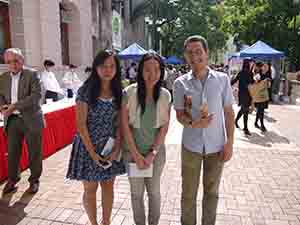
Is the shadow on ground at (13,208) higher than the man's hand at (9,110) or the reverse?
the reverse

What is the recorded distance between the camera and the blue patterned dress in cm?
257

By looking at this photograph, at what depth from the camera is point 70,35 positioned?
43.0 feet

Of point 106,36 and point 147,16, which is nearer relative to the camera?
point 106,36

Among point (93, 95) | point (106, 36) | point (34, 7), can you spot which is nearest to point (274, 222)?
point (93, 95)

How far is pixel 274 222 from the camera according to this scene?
10.8 ft

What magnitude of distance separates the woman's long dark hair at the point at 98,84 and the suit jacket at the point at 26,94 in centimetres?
138

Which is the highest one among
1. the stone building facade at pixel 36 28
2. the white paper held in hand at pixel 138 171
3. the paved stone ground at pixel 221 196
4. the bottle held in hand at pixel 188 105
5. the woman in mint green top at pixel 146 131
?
the stone building facade at pixel 36 28

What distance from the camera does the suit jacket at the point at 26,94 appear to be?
3.62 meters

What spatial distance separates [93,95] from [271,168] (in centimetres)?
367

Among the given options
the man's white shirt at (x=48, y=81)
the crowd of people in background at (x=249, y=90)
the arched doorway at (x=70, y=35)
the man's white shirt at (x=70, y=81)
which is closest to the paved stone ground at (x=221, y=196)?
the crowd of people in background at (x=249, y=90)

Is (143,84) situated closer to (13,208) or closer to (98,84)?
(98,84)

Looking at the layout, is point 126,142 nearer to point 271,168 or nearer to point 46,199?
point 46,199

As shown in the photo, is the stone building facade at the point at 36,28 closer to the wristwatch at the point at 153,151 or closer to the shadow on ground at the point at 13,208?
the shadow on ground at the point at 13,208

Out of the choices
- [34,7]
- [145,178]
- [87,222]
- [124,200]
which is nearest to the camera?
[145,178]
